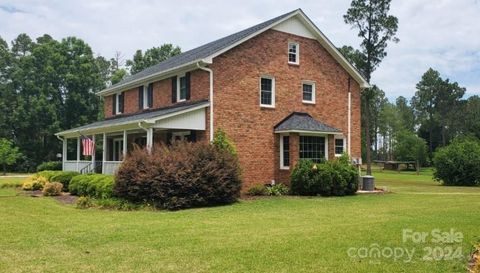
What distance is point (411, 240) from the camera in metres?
9.61

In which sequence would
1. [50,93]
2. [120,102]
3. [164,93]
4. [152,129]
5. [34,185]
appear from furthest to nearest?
[50,93] → [120,102] → [164,93] → [34,185] → [152,129]

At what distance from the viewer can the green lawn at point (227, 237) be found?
305 inches

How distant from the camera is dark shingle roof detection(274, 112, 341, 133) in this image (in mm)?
23219

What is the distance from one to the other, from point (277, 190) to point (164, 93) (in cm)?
841

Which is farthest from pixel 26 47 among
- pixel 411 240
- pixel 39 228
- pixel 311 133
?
pixel 411 240

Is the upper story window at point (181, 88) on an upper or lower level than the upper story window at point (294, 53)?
lower

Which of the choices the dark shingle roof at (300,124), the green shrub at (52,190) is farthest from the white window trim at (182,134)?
the green shrub at (52,190)

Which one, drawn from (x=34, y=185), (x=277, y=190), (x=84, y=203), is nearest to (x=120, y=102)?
(x=34, y=185)

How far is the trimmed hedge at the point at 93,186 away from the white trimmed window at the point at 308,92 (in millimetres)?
11334

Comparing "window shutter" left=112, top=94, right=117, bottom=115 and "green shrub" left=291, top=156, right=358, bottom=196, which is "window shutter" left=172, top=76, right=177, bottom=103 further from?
"window shutter" left=112, top=94, right=117, bottom=115

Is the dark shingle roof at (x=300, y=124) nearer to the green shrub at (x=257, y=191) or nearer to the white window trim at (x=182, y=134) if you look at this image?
the green shrub at (x=257, y=191)

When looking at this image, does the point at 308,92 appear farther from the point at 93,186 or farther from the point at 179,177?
the point at 93,186

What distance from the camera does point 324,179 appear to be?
2159 cm

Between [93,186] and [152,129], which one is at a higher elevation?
[152,129]
